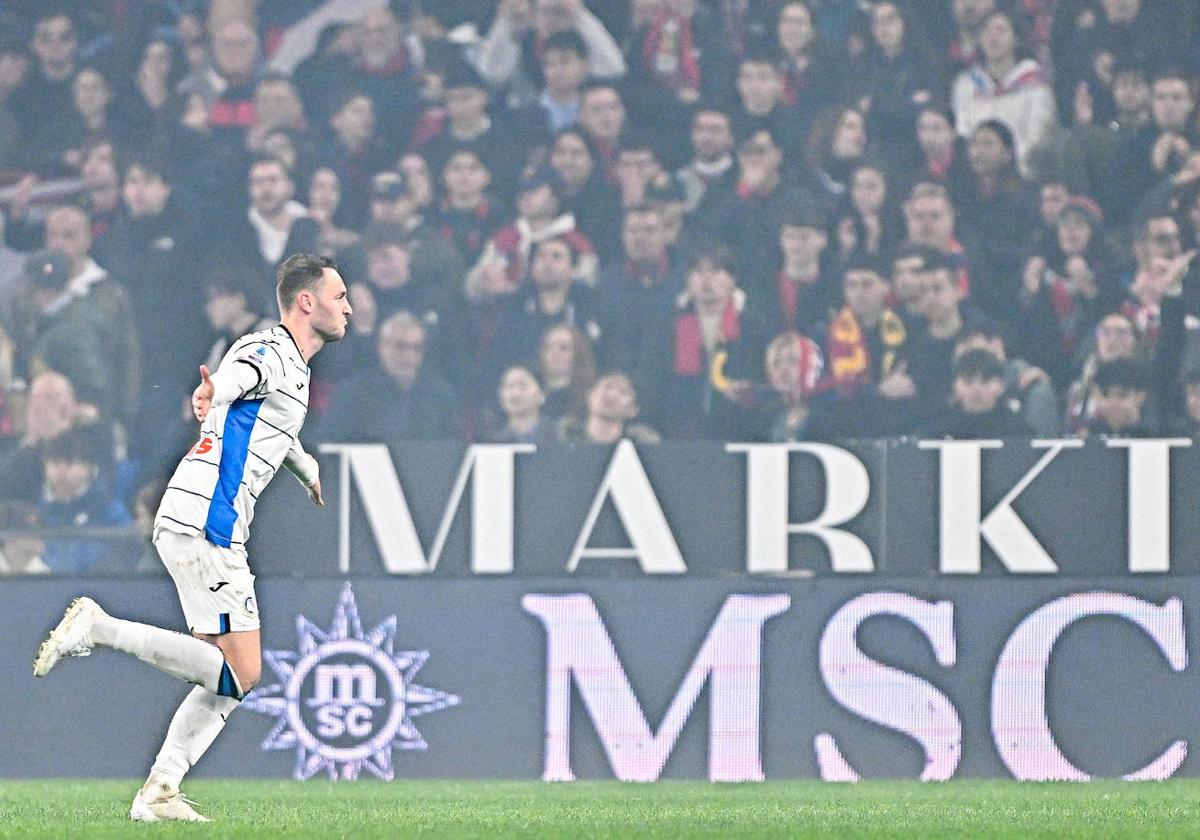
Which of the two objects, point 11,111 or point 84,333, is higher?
point 11,111

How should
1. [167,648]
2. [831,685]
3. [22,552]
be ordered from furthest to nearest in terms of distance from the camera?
1. [22,552]
2. [831,685]
3. [167,648]

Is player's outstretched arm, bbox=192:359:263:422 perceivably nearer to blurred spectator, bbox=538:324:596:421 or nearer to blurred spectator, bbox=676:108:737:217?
blurred spectator, bbox=538:324:596:421

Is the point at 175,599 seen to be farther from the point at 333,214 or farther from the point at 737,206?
the point at 737,206

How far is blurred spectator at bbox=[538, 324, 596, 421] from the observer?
9977 millimetres

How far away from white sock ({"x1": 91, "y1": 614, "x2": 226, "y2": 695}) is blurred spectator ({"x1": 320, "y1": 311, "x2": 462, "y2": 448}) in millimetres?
3720

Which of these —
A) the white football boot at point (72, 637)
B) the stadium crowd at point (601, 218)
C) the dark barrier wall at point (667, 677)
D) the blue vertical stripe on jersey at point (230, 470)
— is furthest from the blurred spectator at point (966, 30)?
the white football boot at point (72, 637)

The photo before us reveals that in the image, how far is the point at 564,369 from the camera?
10.0 m

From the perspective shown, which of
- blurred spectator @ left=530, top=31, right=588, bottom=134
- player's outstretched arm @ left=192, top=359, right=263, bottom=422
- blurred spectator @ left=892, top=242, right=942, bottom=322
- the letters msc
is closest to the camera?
player's outstretched arm @ left=192, top=359, right=263, bottom=422

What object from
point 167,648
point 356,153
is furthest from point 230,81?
point 167,648

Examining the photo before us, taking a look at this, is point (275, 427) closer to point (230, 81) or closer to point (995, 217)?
point (230, 81)

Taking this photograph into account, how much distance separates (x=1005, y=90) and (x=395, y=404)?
320 centimetres

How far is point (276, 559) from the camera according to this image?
9.83m

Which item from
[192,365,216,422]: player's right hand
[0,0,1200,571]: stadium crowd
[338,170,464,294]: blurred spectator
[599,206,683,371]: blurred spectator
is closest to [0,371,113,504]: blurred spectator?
[0,0,1200,571]: stadium crowd

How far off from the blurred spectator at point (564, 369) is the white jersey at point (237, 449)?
3.65 metres
